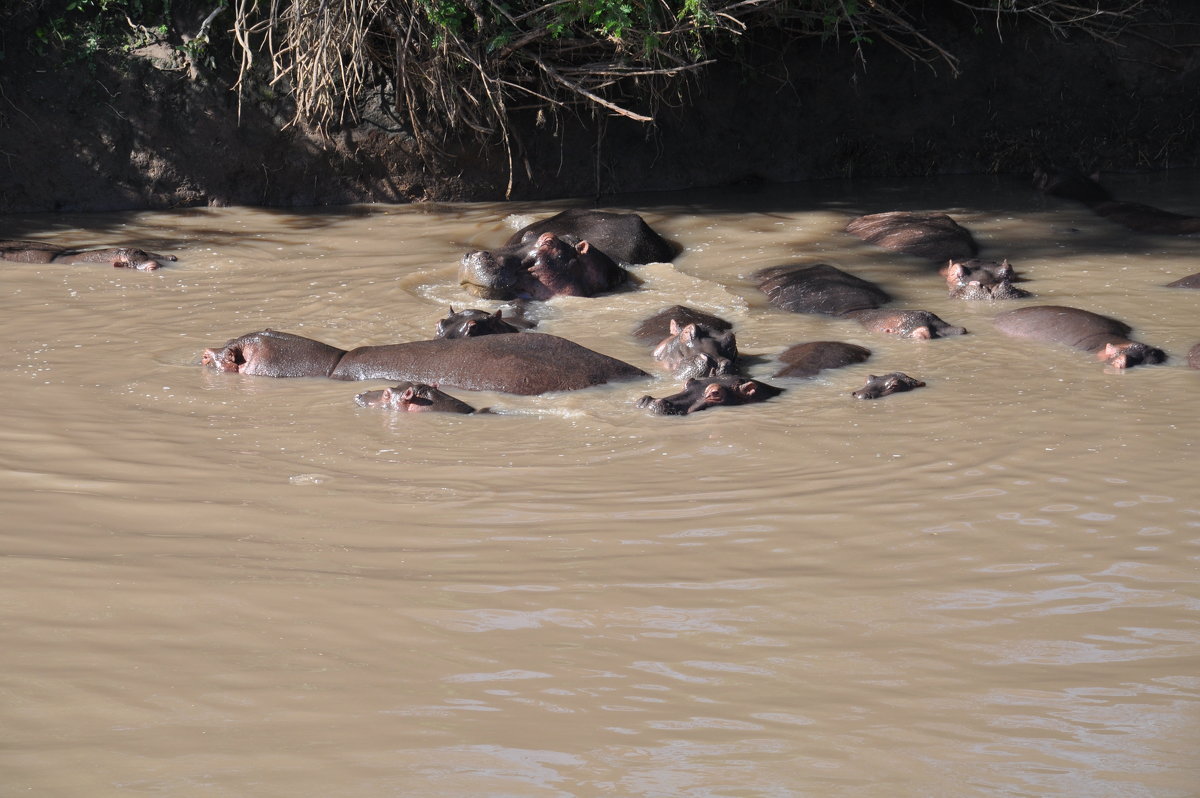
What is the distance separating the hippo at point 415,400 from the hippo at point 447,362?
0.54m

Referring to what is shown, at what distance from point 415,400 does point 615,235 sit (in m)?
4.60

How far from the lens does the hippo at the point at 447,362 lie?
7.41 m

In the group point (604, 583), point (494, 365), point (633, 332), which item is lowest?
point (604, 583)

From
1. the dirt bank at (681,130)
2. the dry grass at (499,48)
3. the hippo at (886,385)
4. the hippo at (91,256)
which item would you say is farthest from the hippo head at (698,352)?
the dirt bank at (681,130)

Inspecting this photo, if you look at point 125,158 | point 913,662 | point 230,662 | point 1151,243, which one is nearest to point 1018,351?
point 1151,243

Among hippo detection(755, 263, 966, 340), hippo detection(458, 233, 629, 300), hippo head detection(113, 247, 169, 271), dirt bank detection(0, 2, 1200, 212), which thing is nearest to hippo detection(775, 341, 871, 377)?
hippo detection(755, 263, 966, 340)

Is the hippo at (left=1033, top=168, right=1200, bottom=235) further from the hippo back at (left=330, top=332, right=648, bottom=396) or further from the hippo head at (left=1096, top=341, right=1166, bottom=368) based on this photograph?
the hippo back at (left=330, top=332, right=648, bottom=396)

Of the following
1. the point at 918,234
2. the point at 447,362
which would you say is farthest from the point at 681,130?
the point at 447,362

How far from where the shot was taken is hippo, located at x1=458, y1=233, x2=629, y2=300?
975cm

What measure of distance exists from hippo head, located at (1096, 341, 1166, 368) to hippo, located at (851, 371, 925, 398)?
130 cm

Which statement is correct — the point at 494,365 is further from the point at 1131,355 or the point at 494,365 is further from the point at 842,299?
the point at 1131,355

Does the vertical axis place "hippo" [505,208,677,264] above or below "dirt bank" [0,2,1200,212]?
below

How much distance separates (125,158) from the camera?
42.8 ft

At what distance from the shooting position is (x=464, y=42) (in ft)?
39.7
